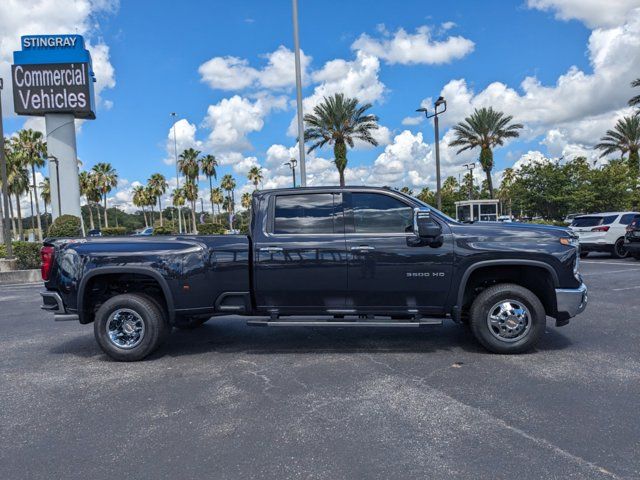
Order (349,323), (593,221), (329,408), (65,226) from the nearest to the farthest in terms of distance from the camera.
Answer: (329,408)
(349,323)
(593,221)
(65,226)

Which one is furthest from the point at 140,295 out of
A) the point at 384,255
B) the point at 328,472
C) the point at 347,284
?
the point at 328,472

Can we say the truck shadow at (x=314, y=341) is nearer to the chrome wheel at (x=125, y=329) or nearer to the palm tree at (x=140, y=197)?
the chrome wheel at (x=125, y=329)

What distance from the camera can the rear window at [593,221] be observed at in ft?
53.5

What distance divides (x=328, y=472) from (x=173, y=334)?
4.57 meters

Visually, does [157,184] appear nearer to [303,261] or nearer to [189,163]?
[189,163]

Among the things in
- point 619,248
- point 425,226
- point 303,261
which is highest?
point 425,226

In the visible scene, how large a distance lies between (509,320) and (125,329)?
15.0 feet

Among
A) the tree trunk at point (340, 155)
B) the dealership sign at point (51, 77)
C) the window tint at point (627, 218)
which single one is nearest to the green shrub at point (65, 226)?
the dealership sign at point (51, 77)

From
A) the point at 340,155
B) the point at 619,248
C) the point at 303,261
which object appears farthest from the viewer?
the point at 340,155

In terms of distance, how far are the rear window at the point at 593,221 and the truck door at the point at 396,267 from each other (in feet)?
45.7

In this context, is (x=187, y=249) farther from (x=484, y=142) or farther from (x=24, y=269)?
(x=484, y=142)

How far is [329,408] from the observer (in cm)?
405

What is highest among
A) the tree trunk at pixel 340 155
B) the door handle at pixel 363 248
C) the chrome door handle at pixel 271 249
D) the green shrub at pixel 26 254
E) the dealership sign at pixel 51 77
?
the dealership sign at pixel 51 77

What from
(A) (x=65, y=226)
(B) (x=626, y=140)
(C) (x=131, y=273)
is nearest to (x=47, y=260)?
(C) (x=131, y=273)
